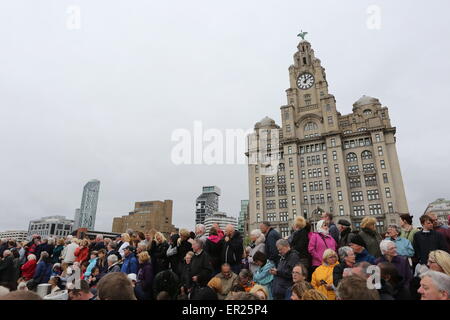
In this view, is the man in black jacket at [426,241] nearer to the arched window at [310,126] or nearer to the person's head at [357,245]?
the person's head at [357,245]

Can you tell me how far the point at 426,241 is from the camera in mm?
6555

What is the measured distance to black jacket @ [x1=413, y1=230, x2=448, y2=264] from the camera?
6.43m

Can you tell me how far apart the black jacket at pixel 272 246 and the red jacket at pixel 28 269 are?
1024cm

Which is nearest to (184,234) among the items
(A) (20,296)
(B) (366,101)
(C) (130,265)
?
(C) (130,265)

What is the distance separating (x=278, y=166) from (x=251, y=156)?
28.8 ft

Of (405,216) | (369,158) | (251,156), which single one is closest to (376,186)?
(369,158)

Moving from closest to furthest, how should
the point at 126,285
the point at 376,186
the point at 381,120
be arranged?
the point at 126,285 < the point at 376,186 < the point at 381,120

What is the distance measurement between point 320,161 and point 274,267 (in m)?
68.9

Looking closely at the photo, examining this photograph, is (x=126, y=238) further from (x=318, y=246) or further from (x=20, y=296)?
(x=20, y=296)

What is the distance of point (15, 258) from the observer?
11484mm

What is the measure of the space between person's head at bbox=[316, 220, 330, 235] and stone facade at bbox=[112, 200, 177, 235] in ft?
394

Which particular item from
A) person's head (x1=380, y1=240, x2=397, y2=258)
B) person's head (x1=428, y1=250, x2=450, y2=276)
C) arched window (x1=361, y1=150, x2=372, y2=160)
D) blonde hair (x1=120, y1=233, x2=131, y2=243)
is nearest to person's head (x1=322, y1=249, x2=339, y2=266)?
person's head (x1=380, y1=240, x2=397, y2=258)

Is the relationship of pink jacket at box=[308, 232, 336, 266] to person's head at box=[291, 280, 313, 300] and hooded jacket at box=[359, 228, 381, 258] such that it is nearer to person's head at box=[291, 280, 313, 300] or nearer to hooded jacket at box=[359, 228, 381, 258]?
hooded jacket at box=[359, 228, 381, 258]
